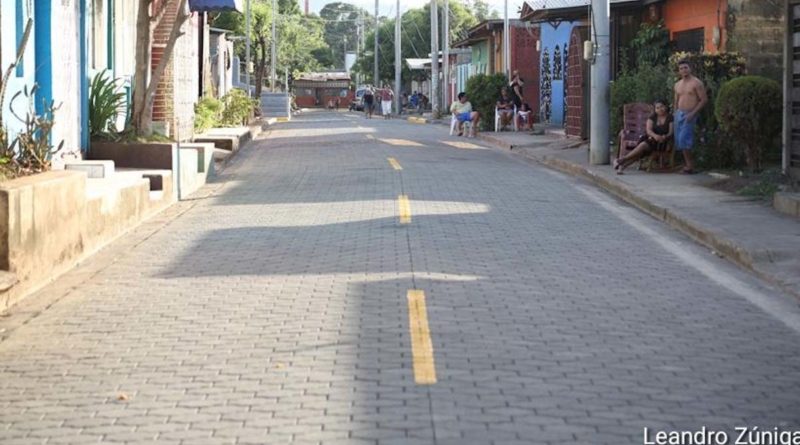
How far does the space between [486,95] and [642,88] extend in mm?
17069

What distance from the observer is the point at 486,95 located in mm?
39594

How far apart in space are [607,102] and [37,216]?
14.2 meters

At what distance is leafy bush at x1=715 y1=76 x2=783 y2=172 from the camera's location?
60.6 ft

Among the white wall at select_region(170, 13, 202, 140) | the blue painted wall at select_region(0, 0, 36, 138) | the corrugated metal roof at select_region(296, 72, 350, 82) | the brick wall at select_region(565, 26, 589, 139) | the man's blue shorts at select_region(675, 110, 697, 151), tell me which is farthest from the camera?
the corrugated metal roof at select_region(296, 72, 350, 82)

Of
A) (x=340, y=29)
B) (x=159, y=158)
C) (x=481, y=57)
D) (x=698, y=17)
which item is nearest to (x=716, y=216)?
(x=159, y=158)

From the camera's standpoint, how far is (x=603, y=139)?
23.5m

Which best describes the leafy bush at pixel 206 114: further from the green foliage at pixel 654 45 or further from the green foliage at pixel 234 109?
the green foliage at pixel 654 45

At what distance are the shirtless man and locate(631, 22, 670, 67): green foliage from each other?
7.45 m

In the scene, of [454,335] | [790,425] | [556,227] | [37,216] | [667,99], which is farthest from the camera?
[667,99]

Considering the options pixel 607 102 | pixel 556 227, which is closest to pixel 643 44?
pixel 607 102

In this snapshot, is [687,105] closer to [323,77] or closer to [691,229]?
[691,229]

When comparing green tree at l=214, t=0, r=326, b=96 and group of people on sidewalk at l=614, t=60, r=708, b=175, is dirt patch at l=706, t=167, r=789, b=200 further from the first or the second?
green tree at l=214, t=0, r=326, b=96

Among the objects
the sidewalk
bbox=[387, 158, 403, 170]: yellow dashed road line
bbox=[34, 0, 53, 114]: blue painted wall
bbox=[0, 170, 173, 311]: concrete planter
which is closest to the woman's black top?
the sidewalk

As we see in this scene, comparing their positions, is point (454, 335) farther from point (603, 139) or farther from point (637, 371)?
point (603, 139)
